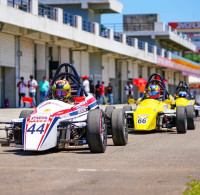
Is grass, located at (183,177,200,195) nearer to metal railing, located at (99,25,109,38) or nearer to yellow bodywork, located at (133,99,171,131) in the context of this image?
yellow bodywork, located at (133,99,171,131)

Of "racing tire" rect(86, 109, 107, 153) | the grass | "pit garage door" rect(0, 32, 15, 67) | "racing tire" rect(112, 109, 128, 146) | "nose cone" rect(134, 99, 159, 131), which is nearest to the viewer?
the grass

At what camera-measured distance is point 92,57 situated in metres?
46.0

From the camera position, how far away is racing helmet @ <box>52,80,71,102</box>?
1248 centimetres

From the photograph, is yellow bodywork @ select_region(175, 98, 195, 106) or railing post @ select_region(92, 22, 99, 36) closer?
yellow bodywork @ select_region(175, 98, 195, 106)

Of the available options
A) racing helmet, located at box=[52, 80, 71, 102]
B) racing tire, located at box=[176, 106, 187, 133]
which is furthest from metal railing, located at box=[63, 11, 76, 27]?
racing helmet, located at box=[52, 80, 71, 102]

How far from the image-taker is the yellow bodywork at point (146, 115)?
1557 centimetres

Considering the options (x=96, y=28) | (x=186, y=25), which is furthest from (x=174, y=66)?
(x=186, y=25)

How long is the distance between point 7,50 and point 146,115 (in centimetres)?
1695

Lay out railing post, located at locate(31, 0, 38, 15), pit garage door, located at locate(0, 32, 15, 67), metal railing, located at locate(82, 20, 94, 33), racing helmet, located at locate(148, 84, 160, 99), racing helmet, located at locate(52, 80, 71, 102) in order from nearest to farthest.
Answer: racing helmet, located at locate(52, 80, 71, 102)
racing helmet, located at locate(148, 84, 160, 99)
pit garage door, located at locate(0, 32, 15, 67)
railing post, located at locate(31, 0, 38, 15)
metal railing, located at locate(82, 20, 94, 33)

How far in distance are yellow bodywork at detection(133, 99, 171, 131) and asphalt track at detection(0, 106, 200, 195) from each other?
3.31 metres

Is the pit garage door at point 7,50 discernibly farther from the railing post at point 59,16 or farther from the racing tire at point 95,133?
the racing tire at point 95,133

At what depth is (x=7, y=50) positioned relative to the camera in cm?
3122

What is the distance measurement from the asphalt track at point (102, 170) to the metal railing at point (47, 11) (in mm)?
21879

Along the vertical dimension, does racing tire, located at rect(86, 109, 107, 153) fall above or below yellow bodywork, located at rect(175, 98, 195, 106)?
below
